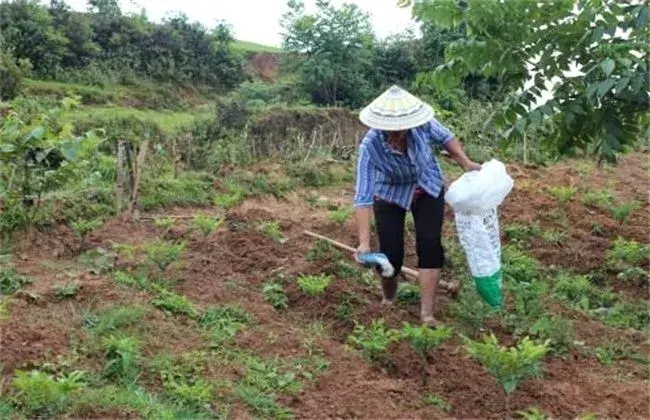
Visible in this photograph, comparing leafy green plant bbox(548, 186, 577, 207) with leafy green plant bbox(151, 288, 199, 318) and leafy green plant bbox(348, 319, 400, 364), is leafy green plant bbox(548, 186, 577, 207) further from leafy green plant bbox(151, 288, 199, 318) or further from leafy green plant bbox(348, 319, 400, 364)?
leafy green plant bbox(151, 288, 199, 318)

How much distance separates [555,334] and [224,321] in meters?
1.78

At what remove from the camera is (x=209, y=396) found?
312cm

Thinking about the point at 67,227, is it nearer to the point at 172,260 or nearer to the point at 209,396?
the point at 172,260

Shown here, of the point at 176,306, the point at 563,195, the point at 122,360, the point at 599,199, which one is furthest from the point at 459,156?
the point at 599,199

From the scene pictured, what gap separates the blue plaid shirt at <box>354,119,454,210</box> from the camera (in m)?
4.12

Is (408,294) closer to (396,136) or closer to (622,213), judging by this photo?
(396,136)

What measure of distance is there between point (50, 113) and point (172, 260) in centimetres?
143

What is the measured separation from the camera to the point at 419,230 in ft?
13.9

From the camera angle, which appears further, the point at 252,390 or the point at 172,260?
the point at 172,260

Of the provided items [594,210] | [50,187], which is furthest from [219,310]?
[594,210]

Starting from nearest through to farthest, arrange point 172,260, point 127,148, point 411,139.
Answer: point 411,139
point 172,260
point 127,148

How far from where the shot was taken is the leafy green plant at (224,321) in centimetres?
385

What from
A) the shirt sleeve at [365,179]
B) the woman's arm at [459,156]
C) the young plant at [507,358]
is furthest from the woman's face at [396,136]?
the young plant at [507,358]

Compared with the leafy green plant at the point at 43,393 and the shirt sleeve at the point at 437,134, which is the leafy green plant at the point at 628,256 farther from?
the leafy green plant at the point at 43,393
